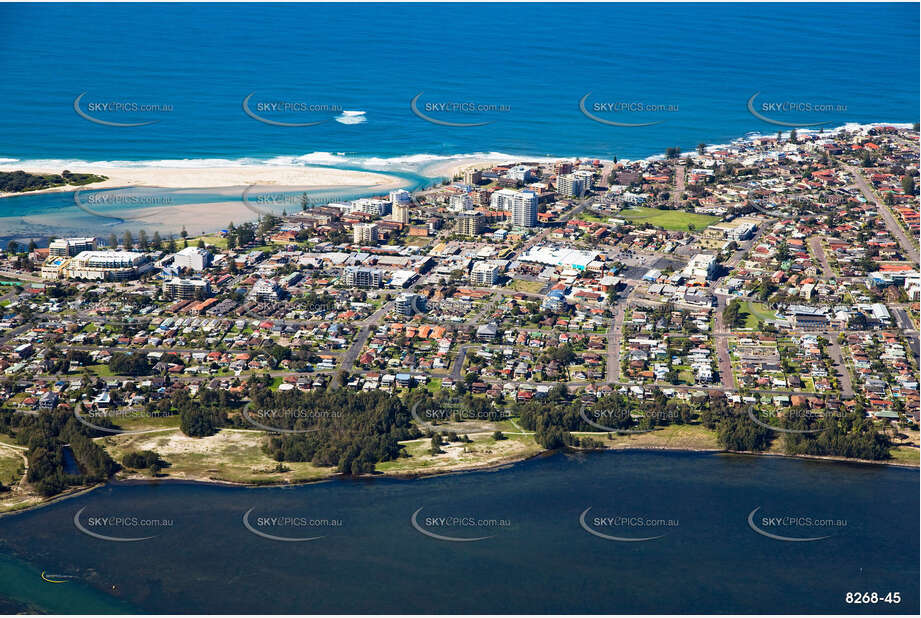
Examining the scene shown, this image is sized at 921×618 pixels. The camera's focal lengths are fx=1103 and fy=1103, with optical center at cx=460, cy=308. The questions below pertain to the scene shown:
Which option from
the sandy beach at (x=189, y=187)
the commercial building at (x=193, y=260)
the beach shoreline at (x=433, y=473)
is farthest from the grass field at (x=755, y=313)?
the sandy beach at (x=189, y=187)

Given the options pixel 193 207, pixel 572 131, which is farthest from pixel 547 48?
pixel 193 207

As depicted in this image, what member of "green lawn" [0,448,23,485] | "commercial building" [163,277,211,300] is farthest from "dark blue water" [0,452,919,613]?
"commercial building" [163,277,211,300]

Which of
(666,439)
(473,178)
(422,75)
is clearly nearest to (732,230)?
(473,178)

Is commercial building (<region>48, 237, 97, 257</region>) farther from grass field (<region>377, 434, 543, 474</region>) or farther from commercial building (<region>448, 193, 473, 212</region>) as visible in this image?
grass field (<region>377, 434, 543, 474</region>)

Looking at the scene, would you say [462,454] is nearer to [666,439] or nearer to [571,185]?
[666,439]

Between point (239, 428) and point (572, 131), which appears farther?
point (572, 131)

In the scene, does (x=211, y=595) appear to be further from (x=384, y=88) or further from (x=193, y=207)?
(x=384, y=88)
